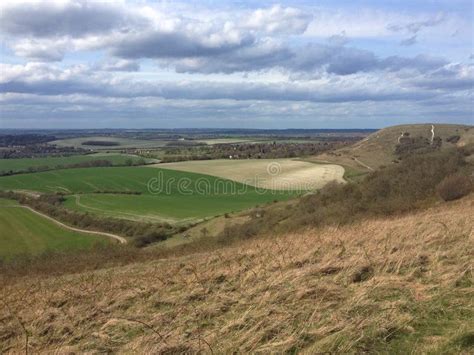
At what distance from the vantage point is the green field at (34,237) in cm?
4403

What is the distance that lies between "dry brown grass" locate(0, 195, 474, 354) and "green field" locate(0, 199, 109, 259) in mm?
35296

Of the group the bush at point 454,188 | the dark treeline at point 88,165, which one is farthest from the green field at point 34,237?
the dark treeline at point 88,165

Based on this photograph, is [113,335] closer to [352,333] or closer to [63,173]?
[352,333]

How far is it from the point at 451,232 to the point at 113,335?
23.4 ft

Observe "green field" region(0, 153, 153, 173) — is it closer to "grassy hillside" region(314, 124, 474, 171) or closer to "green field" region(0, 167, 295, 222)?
"green field" region(0, 167, 295, 222)

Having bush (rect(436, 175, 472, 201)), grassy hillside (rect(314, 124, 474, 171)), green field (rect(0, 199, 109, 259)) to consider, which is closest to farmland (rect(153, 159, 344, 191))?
grassy hillside (rect(314, 124, 474, 171))

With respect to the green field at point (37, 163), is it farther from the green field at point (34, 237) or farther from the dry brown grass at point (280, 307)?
the dry brown grass at point (280, 307)

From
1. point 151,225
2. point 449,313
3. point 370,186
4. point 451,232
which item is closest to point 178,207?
point 151,225

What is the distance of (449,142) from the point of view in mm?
89500

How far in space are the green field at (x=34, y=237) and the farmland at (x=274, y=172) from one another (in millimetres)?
30817

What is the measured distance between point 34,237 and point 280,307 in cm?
4996

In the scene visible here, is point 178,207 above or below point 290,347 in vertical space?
below

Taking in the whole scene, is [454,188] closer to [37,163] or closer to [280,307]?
[280,307]

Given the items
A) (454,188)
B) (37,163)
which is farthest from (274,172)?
(37,163)
